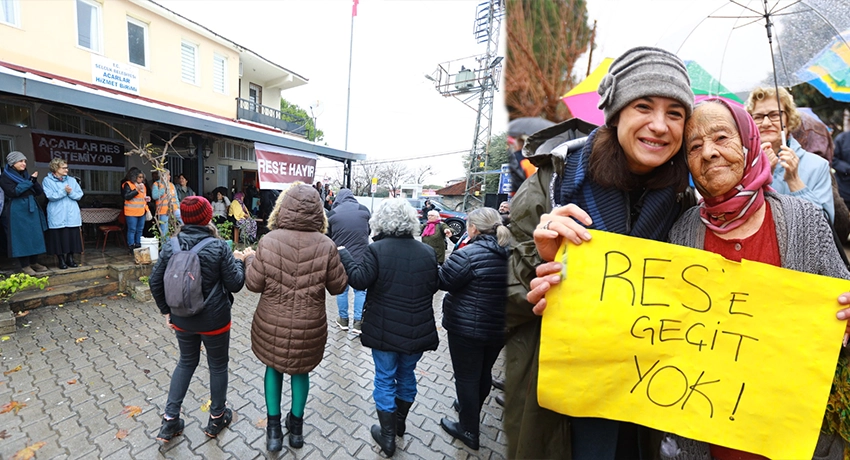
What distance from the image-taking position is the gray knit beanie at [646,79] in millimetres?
1111

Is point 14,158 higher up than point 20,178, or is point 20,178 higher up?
point 14,158

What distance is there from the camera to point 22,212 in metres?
5.20

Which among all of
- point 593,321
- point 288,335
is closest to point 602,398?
point 593,321

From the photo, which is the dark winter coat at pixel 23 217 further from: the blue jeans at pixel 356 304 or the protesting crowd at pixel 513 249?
the blue jeans at pixel 356 304

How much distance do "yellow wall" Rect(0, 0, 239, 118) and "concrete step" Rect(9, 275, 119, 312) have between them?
21.0 feet

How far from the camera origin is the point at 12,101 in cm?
650

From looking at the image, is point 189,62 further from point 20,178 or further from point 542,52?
point 542,52

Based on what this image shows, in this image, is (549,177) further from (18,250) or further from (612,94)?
(18,250)

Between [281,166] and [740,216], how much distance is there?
9.87m

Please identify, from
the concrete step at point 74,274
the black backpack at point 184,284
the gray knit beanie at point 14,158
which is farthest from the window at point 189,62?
the black backpack at point 184,284

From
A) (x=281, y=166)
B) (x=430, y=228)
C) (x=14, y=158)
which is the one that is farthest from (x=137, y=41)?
(x=430, y=228)

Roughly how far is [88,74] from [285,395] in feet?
36.6

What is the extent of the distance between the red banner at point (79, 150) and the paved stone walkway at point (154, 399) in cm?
542

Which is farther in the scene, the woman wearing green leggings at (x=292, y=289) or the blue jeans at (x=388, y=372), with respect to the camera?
the blue jeans at (x=388, y=372)
